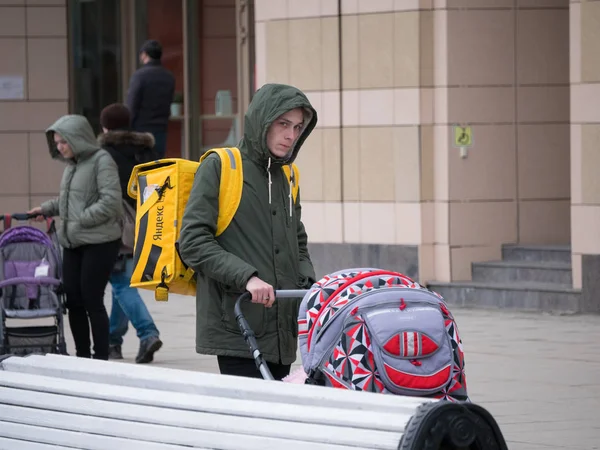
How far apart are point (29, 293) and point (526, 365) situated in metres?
3.56

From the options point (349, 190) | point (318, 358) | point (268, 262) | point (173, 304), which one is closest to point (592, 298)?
point (349, 190)

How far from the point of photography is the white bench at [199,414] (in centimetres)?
417

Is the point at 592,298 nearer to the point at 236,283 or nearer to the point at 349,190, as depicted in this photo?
the point at 349,190

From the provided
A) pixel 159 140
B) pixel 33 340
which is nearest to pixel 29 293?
pixel 33 340

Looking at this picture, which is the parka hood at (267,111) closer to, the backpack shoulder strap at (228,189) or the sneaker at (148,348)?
the backpack shoulder strap at (228,189)

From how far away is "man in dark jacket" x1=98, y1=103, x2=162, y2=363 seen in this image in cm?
1098

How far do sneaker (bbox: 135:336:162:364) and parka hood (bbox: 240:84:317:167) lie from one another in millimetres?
5144

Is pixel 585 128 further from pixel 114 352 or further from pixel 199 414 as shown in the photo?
pixel 199 414

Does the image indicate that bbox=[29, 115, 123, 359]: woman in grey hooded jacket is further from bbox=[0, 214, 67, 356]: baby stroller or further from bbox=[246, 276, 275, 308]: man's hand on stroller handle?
bbox=[246, 276, 275, 308]: man's hand on stroller handle

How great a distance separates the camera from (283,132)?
19.2 ft

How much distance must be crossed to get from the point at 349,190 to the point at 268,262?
930 centimetres

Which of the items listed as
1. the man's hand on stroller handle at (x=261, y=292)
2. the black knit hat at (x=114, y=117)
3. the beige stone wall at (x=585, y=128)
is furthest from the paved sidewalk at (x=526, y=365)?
the man's hand on stroller handle at (x=261, y=292)

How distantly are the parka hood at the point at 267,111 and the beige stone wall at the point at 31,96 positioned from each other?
543 inches

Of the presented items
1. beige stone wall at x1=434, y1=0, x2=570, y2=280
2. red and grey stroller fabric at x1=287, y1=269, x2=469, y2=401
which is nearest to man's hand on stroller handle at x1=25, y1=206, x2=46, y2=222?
beige stone wall at x1=434, y1=0, x2=570, y2=280
